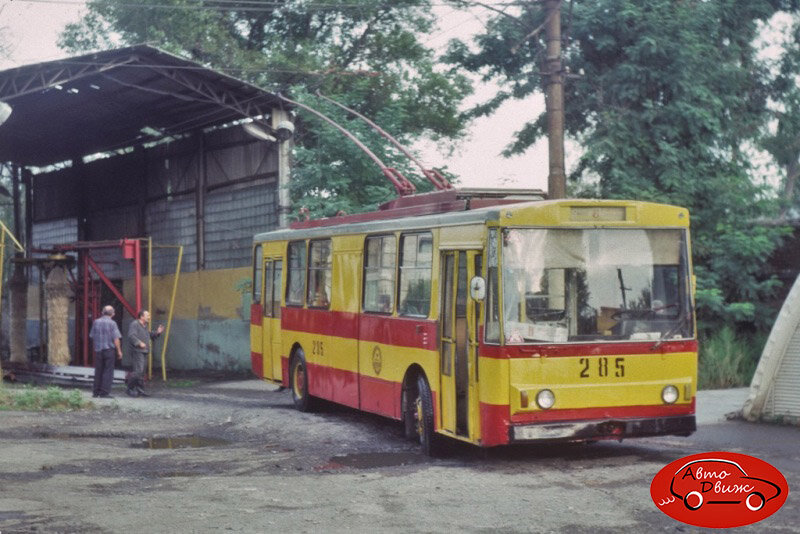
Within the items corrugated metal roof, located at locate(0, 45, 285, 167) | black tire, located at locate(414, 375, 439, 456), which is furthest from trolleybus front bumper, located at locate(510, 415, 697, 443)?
corrugated metal roof, located at locate(0, 45, 285, 167)

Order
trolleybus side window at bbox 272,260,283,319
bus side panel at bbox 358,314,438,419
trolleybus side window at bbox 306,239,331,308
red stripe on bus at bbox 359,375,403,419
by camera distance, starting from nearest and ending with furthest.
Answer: bus side panel at bbox 358,314,438,419 < red stripe on bus at bbox 359,375,403,419 < trolleybus side window at bbox 306,239,331,308 < trolleybus side window at bbox 272,260,283,319

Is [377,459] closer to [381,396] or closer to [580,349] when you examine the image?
[381,396]

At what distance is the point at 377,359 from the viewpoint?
15.1m

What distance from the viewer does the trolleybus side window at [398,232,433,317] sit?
13539 millimetres

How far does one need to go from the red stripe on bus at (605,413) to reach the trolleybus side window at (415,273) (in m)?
2.18

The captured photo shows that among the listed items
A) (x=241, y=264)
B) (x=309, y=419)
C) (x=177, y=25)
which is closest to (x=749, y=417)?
(x=309, y=419)

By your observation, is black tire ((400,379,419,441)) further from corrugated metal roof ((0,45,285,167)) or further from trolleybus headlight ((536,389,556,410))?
corrugated metal roof ((0,45,285,167))

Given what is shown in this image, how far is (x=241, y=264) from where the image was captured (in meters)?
31.8

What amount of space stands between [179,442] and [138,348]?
735cm

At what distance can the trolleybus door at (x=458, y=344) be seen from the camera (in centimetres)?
1230

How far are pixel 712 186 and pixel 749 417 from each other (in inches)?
306

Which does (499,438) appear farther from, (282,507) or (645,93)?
(645,93)

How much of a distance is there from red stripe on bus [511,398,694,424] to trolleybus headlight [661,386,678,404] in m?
0.06

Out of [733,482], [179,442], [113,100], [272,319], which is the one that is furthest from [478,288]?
[113,100]
